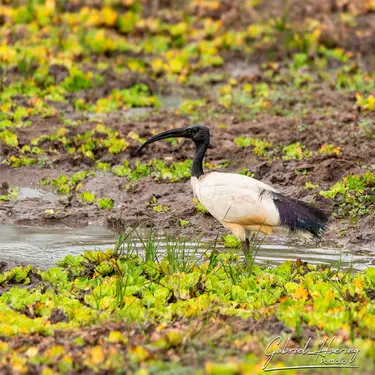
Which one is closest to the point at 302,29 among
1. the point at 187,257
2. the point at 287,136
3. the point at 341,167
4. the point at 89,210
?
the point at 287,136

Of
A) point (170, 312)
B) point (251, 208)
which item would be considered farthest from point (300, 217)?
point (170, 312)

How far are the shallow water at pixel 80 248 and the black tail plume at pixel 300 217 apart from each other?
1.09 feet

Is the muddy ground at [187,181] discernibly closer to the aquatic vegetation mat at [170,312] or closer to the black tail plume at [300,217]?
the black tail plume at [300,217]

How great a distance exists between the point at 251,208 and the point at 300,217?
15.5 inches

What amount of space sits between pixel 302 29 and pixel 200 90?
2663 millimetres

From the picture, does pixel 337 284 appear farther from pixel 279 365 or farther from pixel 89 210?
pixel 89 210

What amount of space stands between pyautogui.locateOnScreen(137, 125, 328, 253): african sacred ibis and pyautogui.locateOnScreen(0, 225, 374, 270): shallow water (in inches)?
12.8

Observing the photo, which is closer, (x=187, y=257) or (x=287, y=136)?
(x=187, y=257)

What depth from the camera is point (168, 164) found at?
10.9m

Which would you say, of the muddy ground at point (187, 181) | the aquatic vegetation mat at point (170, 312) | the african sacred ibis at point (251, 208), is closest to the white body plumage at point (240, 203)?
the african sacred ibis at point (251, 208)

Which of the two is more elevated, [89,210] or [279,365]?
[279,365]

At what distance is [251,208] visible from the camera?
8.06 meters

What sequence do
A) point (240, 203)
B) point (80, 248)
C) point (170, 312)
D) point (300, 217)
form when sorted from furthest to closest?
1. point (80, 248)
2. point (240, 203)
3. point (300, 217)
4. point (170, 312)

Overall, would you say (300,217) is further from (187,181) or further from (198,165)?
(187,181)
